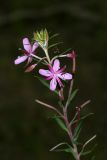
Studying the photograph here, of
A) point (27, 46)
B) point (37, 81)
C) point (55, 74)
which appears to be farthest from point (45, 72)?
point (37, 81)

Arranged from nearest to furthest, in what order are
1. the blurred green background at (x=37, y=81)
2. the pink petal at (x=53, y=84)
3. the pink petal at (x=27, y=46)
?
the pink petal at (x=53, y=84) → the pink petal at (x=27, y=46) → the blurred green background at (x=37, y=81)

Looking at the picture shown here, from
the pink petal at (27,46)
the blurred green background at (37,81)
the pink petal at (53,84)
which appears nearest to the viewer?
the pink petal at (53,84)

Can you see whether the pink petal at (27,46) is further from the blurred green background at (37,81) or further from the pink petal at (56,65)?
the blurred green background at (37,81)

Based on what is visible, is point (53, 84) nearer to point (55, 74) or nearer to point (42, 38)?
point (55, 74)

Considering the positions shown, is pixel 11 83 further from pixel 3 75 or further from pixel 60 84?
pixel 60 84

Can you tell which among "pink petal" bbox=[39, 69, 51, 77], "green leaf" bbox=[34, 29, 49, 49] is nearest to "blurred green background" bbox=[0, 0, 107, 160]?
"green leaf" bbox=[34, 29, 49, 49]

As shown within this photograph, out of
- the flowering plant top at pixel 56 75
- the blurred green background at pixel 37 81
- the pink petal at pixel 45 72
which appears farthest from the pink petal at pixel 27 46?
the blurred green background at pixel 37 81

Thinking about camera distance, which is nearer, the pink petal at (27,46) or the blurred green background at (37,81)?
the pink petal at (27,46)
